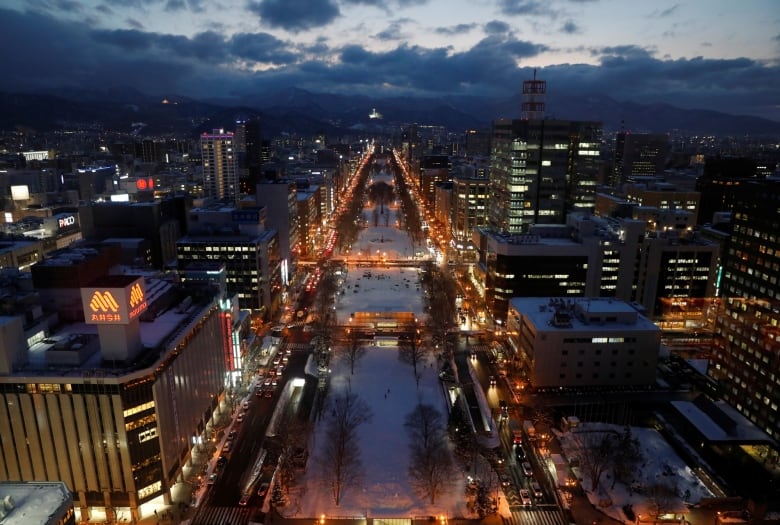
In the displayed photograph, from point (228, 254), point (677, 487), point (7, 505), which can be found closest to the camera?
point (7, 505)

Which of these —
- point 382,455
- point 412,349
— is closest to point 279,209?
point 412,349

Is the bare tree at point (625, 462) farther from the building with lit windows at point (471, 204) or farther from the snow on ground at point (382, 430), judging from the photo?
the building with lit windows at point (471, 204)

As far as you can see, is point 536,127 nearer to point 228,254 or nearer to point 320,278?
point 320,278

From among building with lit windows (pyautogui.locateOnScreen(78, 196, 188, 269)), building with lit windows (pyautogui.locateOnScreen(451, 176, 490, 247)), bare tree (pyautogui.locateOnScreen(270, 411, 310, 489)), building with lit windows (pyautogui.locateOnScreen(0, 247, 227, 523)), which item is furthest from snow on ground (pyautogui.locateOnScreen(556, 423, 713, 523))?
building with lit windows (pyautogui.locateOnScreen(78, 196, 188, 269))

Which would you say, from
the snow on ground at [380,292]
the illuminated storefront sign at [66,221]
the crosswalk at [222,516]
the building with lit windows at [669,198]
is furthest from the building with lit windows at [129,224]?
the building with lit windows at [669,198]

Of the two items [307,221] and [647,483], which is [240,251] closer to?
[307,221]

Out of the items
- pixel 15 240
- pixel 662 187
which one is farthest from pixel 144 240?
pixel 662 187

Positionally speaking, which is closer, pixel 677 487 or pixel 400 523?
pixel 400 523

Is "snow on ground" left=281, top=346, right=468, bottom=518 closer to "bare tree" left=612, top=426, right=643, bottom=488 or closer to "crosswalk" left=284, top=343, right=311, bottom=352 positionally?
"crosswalk" left=284, top=343, right=311, bottom=352
